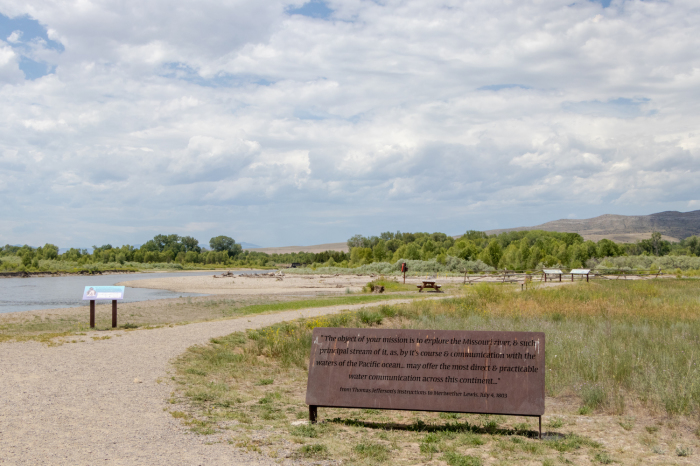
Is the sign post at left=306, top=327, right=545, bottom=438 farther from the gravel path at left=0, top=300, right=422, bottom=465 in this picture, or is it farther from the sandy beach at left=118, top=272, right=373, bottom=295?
the sandy beach at left=118, top=272, right=373, bottom=295

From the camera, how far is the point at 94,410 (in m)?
7.23

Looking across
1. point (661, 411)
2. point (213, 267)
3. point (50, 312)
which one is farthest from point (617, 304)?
point (213, 267)

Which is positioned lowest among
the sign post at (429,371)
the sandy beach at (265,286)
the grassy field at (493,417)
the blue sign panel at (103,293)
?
the sandy beach at (265,286)

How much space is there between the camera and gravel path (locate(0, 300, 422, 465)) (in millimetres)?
5414

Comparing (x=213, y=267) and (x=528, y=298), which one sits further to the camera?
(x=213, y=267)

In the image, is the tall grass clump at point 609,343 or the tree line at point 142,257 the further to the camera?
the tree line at point 142,257

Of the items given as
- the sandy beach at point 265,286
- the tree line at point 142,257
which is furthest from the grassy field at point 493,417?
the tree line at point 142,257

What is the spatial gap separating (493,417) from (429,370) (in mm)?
1917

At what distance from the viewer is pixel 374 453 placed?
5.59 metres

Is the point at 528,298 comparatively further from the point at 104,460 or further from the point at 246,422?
the point at 104,460

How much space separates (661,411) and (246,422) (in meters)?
6.05

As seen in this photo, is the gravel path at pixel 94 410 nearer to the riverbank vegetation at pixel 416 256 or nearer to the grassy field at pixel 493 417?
the grassy field at pixel 493 417

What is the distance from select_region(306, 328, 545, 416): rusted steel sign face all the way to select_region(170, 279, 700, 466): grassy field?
42 cm

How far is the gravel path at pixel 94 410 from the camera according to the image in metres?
5.41
